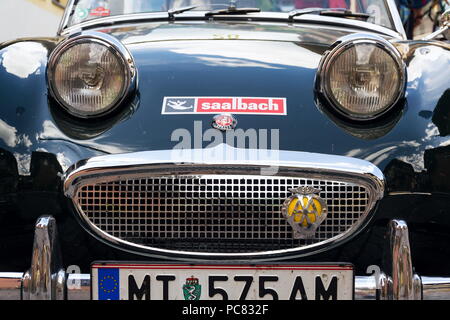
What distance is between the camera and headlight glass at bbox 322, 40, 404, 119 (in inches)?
98.7

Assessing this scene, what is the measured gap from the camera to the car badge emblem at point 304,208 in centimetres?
235

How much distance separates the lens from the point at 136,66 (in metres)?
2.70

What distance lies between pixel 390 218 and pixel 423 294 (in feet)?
0.90

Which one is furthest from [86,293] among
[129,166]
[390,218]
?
[390,218]

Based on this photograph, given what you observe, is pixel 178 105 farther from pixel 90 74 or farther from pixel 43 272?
pixel 43 272

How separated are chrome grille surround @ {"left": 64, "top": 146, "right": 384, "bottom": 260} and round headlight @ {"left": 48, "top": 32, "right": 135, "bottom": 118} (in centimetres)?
25

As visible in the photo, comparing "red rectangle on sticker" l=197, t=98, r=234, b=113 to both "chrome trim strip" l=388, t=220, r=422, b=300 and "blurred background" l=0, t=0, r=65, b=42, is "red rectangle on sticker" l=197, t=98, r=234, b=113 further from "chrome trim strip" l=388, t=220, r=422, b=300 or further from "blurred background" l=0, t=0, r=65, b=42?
"blurred background" l=0, t=0, r=65, b=42

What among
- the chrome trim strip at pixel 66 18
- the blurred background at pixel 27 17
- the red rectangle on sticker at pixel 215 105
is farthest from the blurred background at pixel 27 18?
the red rectangle on sticker at pixel 215 105

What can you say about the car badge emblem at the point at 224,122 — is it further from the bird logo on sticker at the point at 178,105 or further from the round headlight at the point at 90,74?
the round headlight at the point at 90,74

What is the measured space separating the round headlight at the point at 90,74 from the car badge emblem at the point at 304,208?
668 millimetres

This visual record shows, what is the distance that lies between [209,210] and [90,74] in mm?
611

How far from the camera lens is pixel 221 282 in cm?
228

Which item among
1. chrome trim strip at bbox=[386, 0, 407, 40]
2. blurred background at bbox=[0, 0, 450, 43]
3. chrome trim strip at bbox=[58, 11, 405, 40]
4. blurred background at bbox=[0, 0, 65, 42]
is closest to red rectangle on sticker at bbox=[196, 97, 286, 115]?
chrome trim strip at bbox=[58, 11, 405, 40]

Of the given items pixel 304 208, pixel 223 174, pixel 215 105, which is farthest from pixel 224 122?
pixel 304 208
